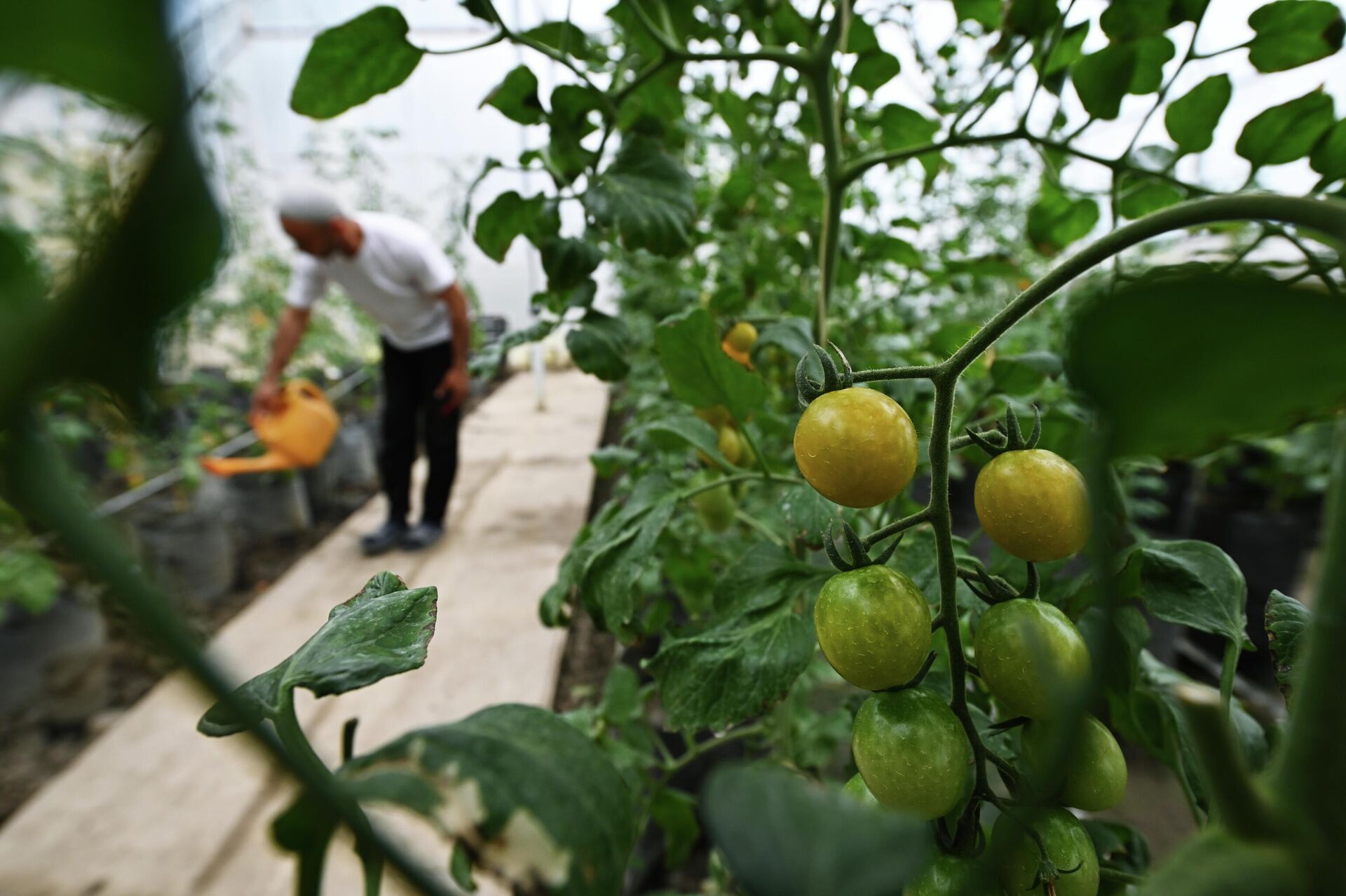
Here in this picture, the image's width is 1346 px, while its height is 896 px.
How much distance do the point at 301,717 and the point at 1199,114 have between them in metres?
1.34

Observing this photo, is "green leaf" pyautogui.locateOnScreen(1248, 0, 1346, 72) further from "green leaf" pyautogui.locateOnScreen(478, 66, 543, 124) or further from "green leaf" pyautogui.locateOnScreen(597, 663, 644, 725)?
"green leaf" pyautogui.locateOnScreen(597, 663, 644, 725)

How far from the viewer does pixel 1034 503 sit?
204mm

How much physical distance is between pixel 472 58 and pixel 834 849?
13.8ft

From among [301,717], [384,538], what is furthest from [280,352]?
[301,717]

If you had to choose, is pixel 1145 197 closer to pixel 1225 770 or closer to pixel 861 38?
pixel 861 38

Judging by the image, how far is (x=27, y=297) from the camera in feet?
0.28

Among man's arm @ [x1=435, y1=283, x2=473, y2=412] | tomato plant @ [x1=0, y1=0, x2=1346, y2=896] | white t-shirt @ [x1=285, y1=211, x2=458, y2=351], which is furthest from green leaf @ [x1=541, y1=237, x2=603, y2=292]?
white t-shirt @ [x1=285, y1=211, x2=458, y2=351]

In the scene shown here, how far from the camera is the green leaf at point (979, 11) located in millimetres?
482

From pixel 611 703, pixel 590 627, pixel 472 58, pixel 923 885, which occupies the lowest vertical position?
pixel 590 627

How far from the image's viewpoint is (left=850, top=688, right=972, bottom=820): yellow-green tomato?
0.66 ft

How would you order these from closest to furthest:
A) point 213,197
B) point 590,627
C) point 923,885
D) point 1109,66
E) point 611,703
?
point 213,197, point 923,885, point 1109,66, point 611,703, point 590,627

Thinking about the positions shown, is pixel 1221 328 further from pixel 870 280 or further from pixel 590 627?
pixel 590 627

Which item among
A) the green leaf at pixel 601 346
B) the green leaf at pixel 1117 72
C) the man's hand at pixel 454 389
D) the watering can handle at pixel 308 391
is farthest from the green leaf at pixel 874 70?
the watering can handle at pixel 308 391

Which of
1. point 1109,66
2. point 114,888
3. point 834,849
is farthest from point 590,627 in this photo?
point 834,849
